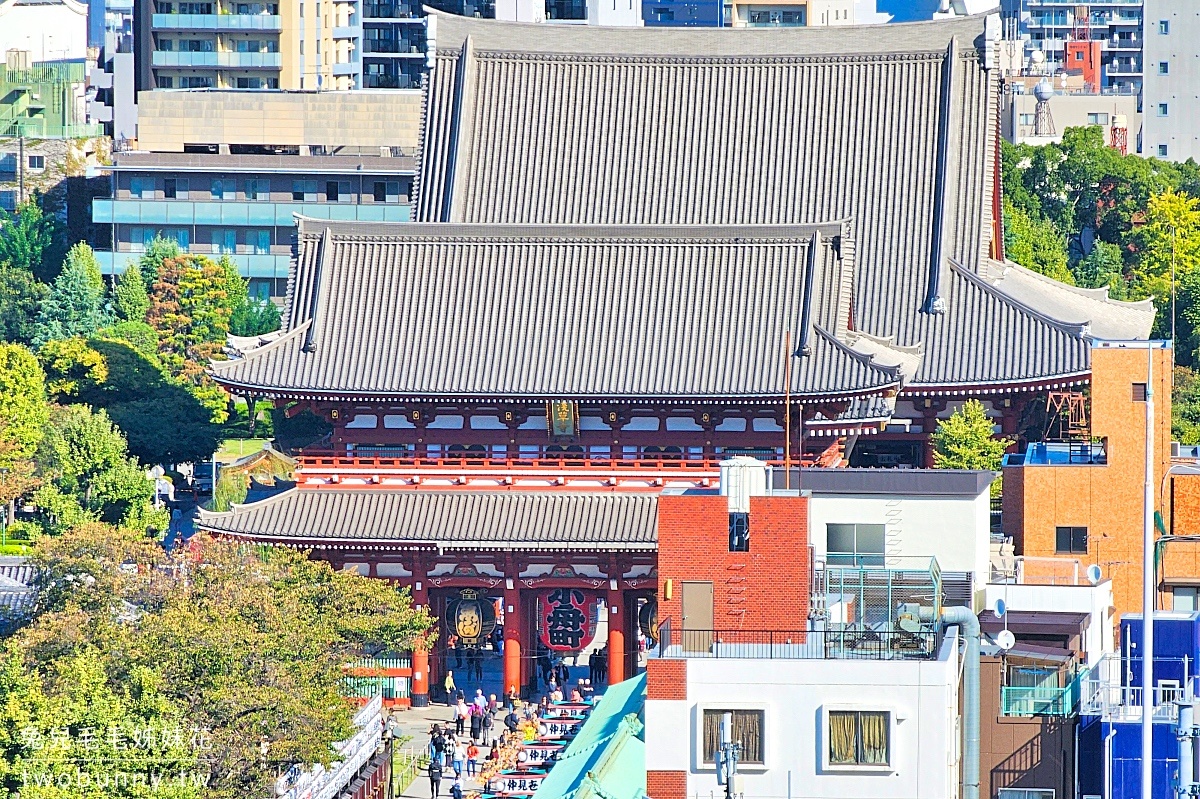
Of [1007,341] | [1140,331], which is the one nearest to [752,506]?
[1007,341]

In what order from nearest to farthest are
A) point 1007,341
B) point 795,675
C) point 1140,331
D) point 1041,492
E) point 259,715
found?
point 795,675
point 259,715
point 1041,492
point 1007,341
point 1140,331

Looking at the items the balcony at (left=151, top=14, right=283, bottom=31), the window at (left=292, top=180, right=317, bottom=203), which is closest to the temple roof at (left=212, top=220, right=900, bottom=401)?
the window at (left=292, top=180, right=317, bottom=203)

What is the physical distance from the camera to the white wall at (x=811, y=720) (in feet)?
143

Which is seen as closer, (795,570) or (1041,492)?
(795,570)

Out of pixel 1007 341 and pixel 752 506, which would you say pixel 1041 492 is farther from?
pixel 1007 341

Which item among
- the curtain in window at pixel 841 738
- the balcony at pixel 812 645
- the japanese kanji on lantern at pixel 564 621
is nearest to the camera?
the curtain in window at pixel 841 738

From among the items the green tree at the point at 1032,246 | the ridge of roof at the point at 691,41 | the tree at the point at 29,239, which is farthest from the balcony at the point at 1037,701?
the tree at the point at 29,239

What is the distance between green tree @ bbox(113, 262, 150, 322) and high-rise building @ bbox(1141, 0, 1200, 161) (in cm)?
8248

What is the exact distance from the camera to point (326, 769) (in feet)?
193

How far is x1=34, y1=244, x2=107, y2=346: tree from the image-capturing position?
135125mm

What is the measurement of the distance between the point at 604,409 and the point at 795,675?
1350 inches

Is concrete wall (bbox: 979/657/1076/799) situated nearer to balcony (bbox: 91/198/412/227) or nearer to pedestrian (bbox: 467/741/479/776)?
pedestrian (bbox: 467/741/479/776)

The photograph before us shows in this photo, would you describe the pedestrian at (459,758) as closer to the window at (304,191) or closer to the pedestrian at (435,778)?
the pedestrian at (435,778)

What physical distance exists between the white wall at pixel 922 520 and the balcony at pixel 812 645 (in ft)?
32.5
